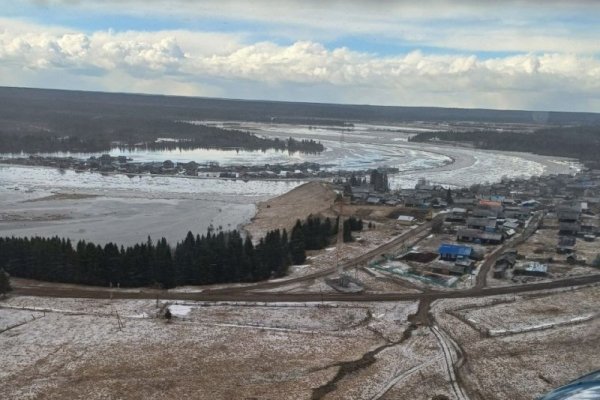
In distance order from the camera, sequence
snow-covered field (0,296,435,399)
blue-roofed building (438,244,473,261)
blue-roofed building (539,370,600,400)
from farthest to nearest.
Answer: blue-roofed building (438,244,473,261)
snow-covered field (0,296,435,399)
blue-roofed building (539,370,600,400)

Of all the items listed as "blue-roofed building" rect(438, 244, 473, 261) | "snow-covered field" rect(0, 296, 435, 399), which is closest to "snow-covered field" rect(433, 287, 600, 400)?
"snow-covered field" rect(0, 296, 435, 399)

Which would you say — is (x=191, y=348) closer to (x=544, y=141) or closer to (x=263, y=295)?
(x=263, y=295)

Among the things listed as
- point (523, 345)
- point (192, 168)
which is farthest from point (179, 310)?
point (192, 168)

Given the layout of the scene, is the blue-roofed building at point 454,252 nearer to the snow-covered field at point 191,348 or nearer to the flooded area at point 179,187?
the snow-covered field at point 191,348

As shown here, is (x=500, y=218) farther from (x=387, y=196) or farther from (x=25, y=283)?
(x=25, y=283)

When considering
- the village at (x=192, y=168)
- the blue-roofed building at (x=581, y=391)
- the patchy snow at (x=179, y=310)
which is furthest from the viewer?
the village at (x=192, y=168)

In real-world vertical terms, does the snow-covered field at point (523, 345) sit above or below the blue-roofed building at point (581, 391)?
below

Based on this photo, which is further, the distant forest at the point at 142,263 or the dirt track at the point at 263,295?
the distant forest at the point at 142,263

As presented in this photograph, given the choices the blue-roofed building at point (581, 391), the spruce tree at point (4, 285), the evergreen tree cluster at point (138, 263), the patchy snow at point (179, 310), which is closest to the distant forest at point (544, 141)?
the evergreen tree cluster at point (138, 263)

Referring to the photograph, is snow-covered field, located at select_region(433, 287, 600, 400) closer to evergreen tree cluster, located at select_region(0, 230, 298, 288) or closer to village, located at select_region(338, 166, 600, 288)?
village, located at select_region(338, 166, 600, 288)
